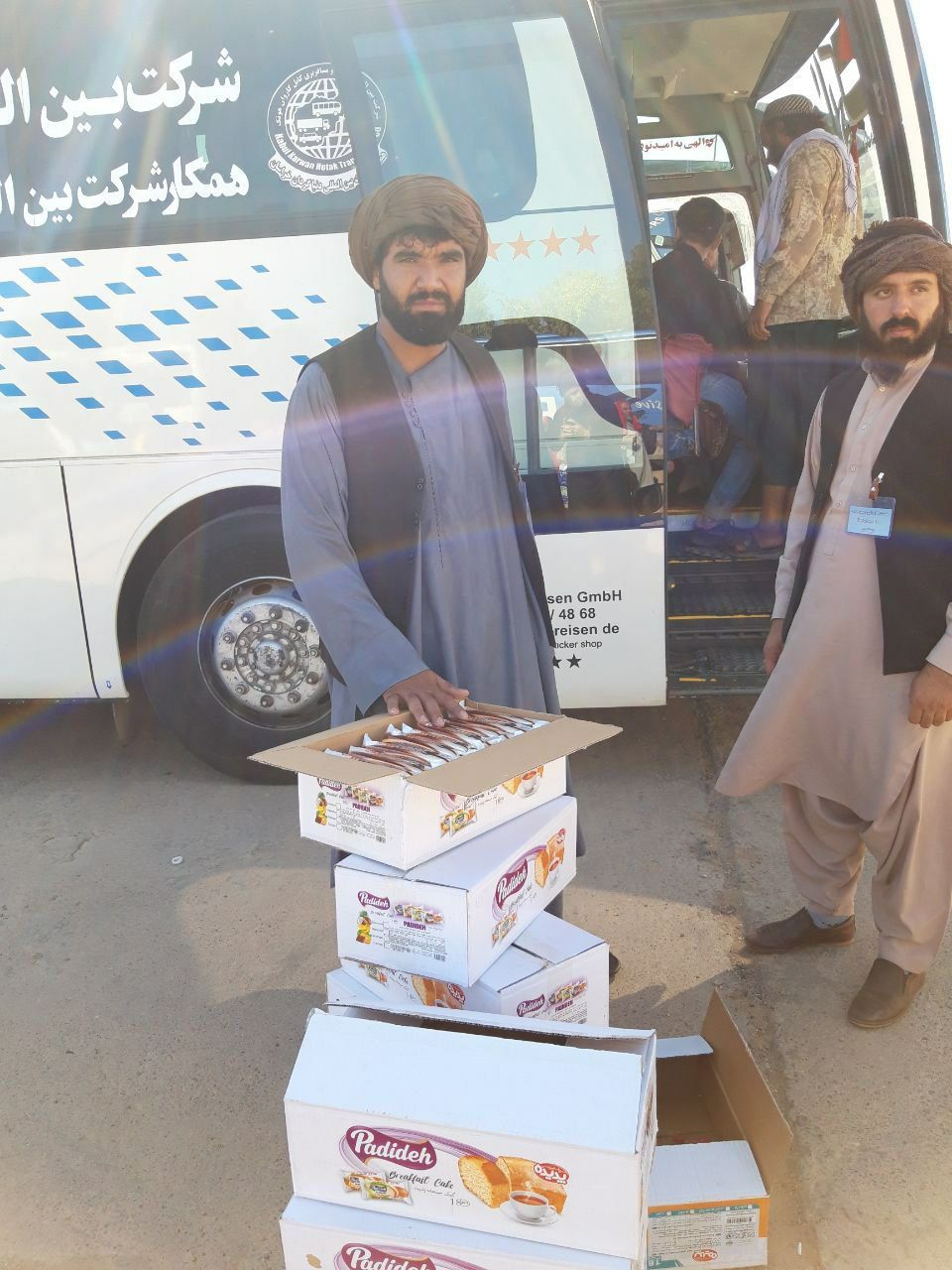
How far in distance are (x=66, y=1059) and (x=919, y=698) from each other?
7.59ft

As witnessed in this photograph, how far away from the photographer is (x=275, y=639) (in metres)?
4.02

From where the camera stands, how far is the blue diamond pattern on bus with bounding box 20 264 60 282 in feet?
12.0

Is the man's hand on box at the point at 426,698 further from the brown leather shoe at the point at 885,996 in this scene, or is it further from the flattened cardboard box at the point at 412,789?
the brown leather shoe at the point at 885,996

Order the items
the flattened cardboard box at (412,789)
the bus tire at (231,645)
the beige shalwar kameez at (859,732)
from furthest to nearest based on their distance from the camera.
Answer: the bus tire at (231,645), the beige shalwar kameez at (859,732), the flattened cardboard box at (412,789)

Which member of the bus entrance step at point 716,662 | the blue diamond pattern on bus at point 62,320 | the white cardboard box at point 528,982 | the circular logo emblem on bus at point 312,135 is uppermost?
the circular logo emblem on bus at point 312,135

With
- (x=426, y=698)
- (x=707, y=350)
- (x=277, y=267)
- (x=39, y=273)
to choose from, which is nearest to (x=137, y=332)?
(x=39, y=273)

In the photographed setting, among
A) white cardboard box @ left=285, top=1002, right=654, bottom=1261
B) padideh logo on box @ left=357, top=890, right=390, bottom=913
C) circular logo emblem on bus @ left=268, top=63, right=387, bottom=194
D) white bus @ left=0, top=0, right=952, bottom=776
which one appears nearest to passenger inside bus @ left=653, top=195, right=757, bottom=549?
white bus @ left=0, top=0, right=952, bottom=776

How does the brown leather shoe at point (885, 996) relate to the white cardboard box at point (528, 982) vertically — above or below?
below

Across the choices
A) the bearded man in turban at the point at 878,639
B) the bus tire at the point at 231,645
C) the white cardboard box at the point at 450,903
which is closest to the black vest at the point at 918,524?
the bearded man in turban at the point at 878,639

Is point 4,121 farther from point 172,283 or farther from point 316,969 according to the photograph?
point 316,969

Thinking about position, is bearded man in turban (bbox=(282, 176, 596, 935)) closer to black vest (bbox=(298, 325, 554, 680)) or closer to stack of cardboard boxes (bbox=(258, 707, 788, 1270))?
black vest (bbox=(298, 325, 554, 680))

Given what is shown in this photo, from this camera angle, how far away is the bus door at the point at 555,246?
346cm

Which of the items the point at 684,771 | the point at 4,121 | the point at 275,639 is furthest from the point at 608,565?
the point at 4,121

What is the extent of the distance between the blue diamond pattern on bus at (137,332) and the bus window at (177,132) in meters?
0.28
